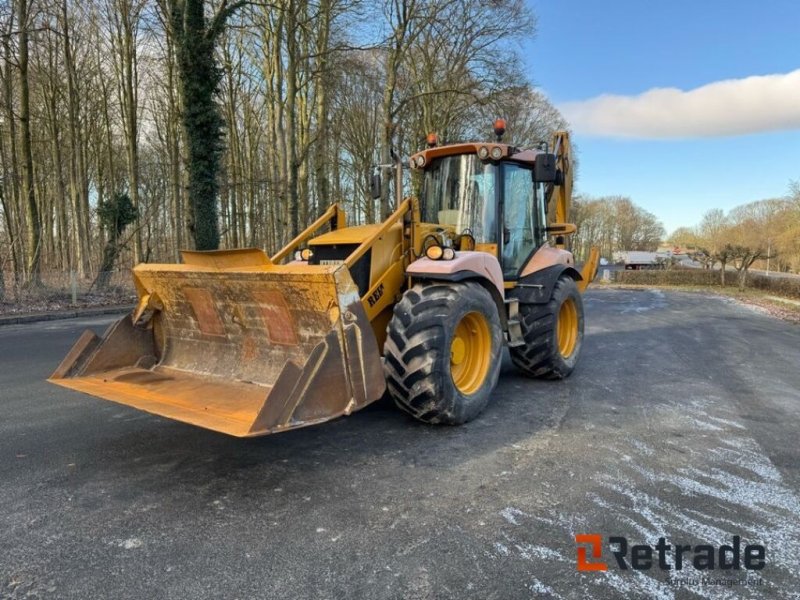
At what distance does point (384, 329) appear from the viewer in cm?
508

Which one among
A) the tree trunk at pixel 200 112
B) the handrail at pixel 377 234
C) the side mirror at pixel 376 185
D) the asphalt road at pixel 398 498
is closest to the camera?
the asphalt road at pixel 398 498

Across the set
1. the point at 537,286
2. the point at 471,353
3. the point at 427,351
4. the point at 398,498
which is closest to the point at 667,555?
the point at 398,498

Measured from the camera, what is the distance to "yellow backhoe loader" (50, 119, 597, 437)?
3.81 meters

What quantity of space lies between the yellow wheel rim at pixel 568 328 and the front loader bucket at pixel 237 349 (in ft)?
13.2

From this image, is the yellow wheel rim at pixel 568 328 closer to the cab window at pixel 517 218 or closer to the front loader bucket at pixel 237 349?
the cab window at pixel 517 218

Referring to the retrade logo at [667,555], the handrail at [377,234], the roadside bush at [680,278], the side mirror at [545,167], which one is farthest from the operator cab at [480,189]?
the roadside bush at [680,278]

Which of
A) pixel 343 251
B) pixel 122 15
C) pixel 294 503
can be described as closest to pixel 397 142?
pixel 122 15

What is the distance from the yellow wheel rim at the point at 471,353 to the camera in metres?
4.98

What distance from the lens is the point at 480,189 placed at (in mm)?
5918

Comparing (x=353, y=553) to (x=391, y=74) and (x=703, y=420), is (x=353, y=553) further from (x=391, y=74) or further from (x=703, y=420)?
(x=391, y=74)

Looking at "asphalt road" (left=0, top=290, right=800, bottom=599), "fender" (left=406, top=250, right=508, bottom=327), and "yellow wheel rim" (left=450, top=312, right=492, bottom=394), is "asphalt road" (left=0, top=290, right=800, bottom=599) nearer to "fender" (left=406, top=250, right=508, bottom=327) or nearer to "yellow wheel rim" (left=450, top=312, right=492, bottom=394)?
"yellow wheel rim" (left=450, top=312, right=492, bottom=394)

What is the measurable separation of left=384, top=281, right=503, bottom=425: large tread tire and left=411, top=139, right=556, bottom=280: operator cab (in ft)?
4.73

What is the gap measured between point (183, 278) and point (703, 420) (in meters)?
5.01

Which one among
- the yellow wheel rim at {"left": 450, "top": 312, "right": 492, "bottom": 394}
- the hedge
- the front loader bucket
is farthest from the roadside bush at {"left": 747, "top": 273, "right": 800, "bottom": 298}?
the front loader bucket
